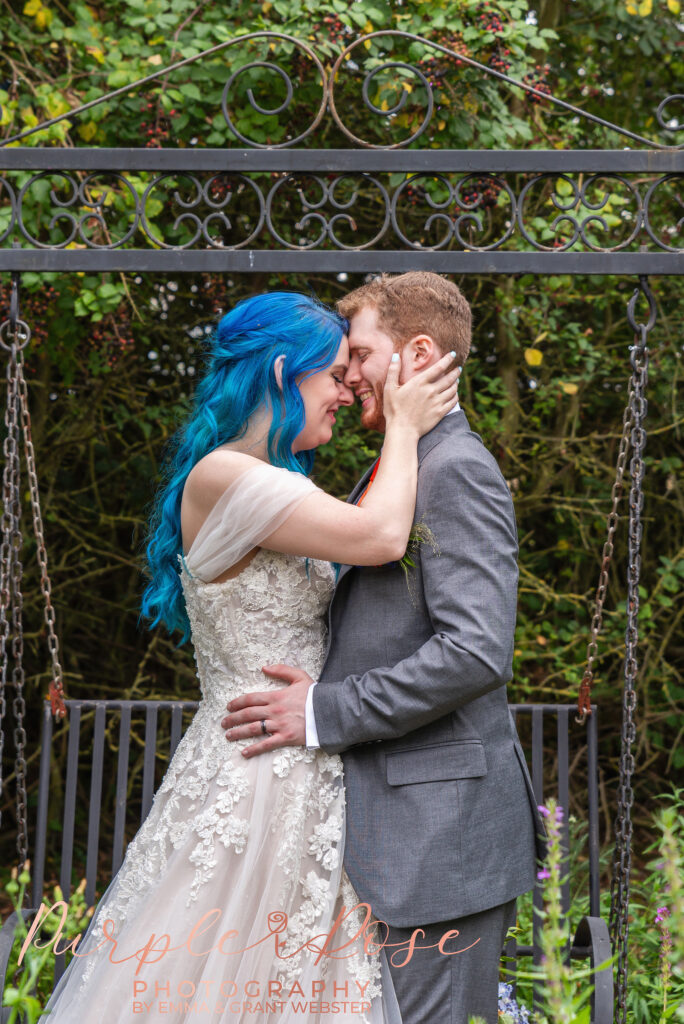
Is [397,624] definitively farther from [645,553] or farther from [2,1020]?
[645,553]

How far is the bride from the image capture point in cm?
201

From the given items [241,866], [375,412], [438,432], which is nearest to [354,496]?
[375,412]

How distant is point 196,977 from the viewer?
2.03 metres

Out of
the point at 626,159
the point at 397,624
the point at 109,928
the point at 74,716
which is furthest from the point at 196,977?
the point at 626,159

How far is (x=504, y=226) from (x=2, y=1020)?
406cm

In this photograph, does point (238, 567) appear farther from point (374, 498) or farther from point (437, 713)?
point (437, 713)

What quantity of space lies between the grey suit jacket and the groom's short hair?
270 mm

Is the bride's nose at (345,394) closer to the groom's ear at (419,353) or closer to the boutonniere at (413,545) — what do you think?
the groom's ear at (419,353)

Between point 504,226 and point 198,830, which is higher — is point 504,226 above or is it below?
above

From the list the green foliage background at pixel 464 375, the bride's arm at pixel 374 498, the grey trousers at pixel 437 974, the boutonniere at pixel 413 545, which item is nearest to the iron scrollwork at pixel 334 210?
the green foliage background at pixel 464 375

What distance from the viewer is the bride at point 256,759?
2014 millimetres

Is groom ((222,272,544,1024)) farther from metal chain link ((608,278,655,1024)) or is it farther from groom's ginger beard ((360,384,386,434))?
metal chain link ((608,278,655,1024))

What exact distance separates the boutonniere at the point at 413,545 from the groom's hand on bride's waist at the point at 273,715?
32cm

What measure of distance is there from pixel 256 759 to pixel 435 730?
397 millimetres
